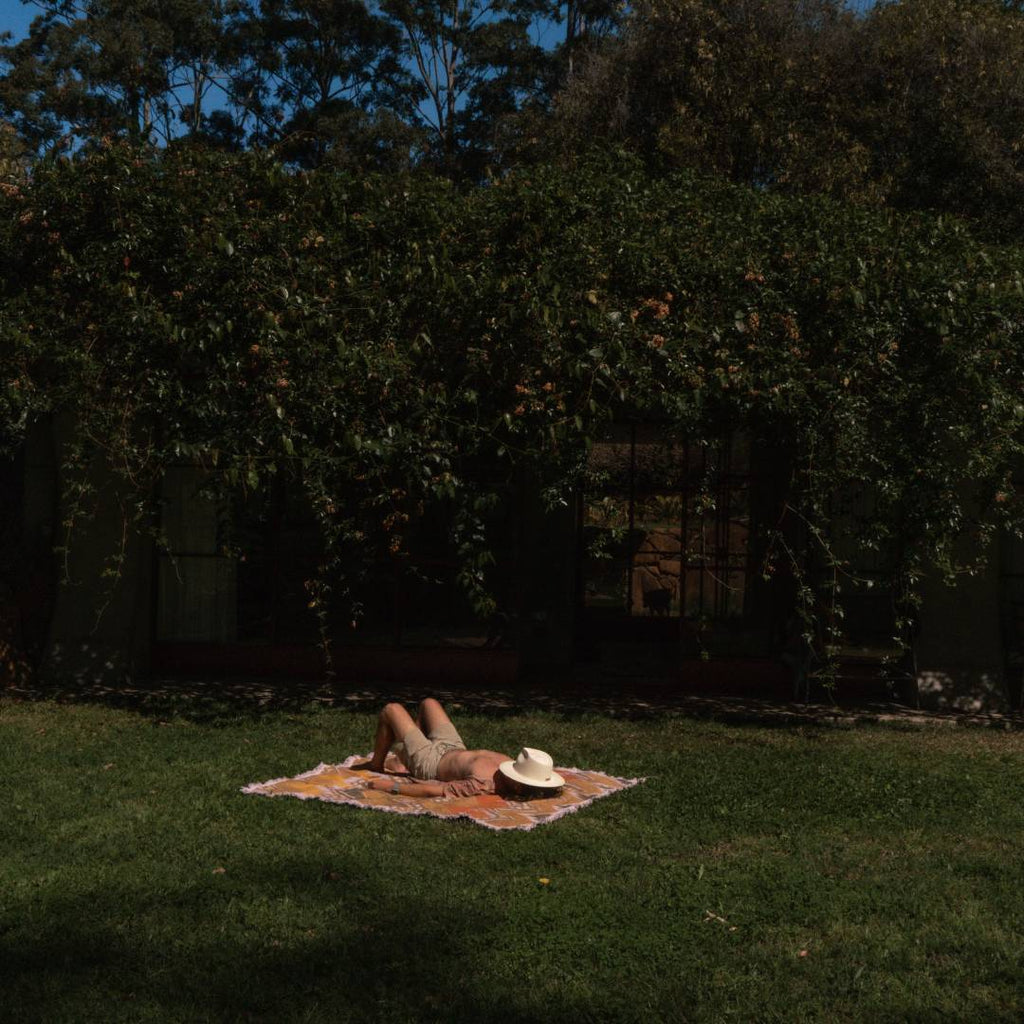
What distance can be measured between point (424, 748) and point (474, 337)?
10.6ft

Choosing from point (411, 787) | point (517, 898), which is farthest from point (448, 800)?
point (517, 898)

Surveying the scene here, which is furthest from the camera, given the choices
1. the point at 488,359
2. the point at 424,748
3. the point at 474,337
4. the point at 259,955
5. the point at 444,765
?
the point at 474,337

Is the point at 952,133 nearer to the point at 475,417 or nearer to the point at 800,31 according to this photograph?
the point at 800,31

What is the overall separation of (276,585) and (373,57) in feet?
56.3

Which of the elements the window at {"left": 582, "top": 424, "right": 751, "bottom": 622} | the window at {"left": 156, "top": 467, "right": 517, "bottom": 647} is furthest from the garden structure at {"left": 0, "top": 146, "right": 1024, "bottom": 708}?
the window at {"left": 156, "top": 467, "right": 517, "bottom": 647}

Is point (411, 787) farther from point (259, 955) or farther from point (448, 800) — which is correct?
point (259, 955)

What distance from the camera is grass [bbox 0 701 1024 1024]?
4.01 meters

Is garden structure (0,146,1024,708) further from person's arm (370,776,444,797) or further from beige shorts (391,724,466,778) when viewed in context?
person's arm (370,776,444,797)

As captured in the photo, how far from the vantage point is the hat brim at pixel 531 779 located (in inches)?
254

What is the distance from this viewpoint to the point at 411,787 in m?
6.61

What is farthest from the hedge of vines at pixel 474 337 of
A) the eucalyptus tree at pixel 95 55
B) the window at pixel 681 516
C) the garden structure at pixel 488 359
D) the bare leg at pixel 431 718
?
the eucalyptus tree at pixel 95 55

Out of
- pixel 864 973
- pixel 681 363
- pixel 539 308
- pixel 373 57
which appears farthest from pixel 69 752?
pixel 373 57

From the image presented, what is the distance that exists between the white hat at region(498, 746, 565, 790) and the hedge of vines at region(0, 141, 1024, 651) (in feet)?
5.94

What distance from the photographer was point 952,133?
50.9ft
